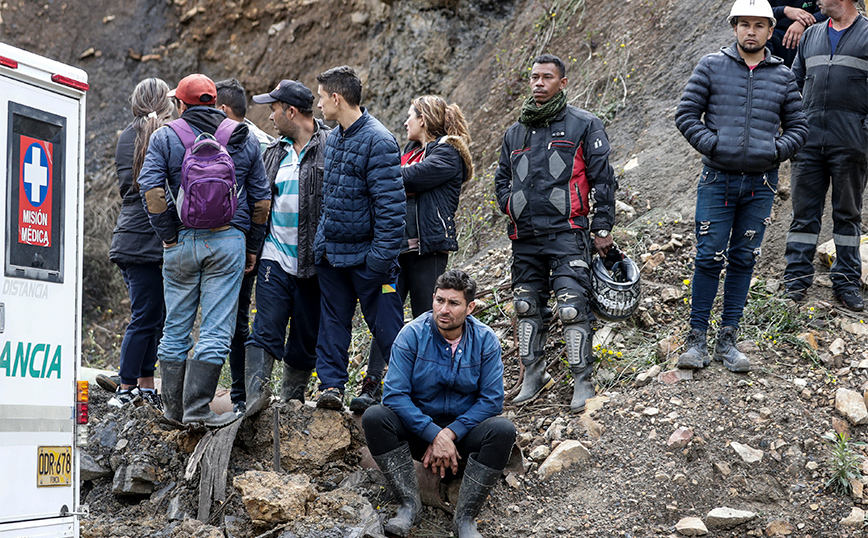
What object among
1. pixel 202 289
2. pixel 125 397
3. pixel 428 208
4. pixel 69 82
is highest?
pixel 69 82

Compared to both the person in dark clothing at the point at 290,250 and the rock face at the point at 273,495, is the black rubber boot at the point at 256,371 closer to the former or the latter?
the person in dark clothing at the point at 290,250

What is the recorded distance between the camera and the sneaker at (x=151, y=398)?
5.87 metres

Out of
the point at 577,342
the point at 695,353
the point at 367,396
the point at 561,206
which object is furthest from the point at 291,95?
the point at 695,353

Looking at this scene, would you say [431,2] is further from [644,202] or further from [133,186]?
[133,186]

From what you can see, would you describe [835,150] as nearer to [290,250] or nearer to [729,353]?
[729,353]

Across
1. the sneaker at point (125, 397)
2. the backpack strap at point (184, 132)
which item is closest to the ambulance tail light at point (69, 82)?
Result: the backpack strap at point (184, 132)

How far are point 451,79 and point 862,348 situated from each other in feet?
25.1

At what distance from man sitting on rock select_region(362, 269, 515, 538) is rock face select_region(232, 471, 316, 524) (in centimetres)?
46

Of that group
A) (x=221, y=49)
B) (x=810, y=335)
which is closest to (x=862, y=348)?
(x=810, y=335)

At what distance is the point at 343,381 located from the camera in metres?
5.43

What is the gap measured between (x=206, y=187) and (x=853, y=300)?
15.4ft

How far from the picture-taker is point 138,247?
5703 millimetres

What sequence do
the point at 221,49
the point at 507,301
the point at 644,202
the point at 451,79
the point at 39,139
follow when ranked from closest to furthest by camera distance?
the point at 39,139 < the point at 507,301 < the point at 644,202 < the point at 451,79 < the point at 221,49

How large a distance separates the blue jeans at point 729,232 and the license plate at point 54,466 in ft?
13.2
